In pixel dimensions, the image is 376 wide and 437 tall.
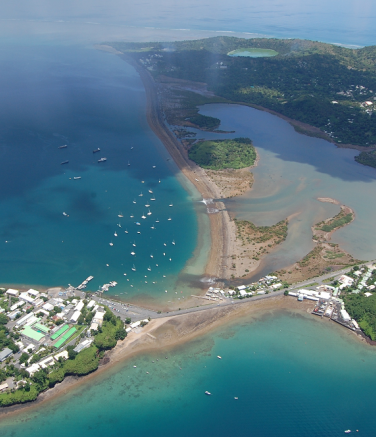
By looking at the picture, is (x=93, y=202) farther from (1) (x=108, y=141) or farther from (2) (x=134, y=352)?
(2) (x=134, y=352)

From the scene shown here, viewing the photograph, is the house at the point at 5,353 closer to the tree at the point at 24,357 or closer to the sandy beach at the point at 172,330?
the tree at the point at 24,357

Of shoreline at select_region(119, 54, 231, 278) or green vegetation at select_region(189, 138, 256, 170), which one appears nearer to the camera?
shoreline at select_region(119, 54, 231, 278)

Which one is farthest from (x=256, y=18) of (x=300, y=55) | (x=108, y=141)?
(x=108, y=141)

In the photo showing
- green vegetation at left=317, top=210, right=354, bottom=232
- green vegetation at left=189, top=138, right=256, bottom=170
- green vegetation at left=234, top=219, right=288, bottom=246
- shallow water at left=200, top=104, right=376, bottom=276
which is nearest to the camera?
shallow water at left=200, top=104, right=376, bottom=276

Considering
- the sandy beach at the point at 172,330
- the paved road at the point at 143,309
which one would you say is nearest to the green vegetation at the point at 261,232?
the paved road at the point at 143,309

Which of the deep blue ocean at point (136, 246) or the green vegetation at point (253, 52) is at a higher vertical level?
the green vegetation at point (253, 52)

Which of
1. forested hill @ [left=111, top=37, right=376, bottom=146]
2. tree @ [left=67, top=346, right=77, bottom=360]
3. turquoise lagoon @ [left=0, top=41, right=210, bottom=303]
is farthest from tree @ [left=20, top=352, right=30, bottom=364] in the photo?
forested hill @ [left=111, top=37, right=376, bottom=146]

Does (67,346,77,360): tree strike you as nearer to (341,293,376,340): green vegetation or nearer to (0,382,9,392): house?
(0,382,9,392): house
